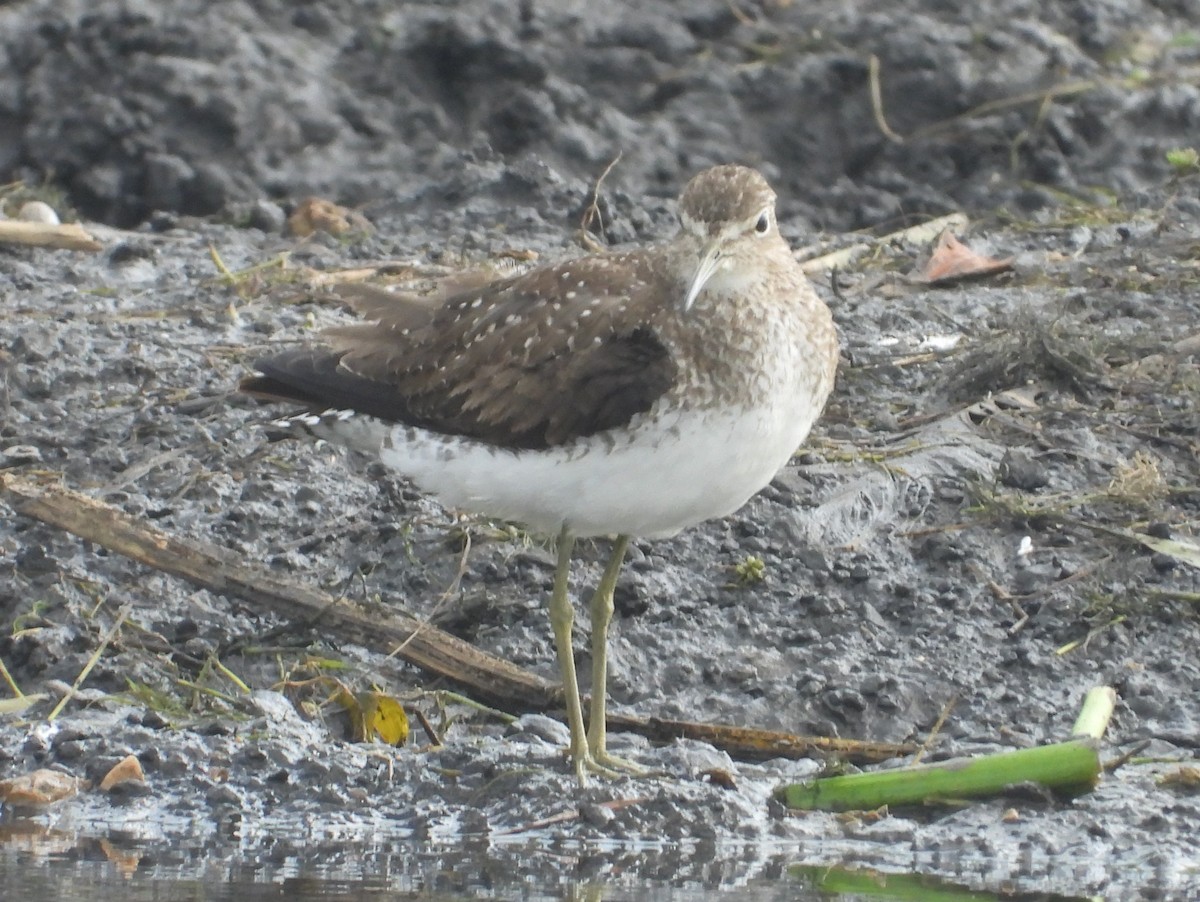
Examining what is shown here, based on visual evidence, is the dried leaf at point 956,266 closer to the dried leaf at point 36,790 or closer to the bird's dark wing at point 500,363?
the bird's dark wing at point 500,363

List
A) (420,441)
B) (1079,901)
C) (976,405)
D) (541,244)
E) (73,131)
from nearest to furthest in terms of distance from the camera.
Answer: (1079,901) < (420,441) < (976,405) < (541,244) < (73,131)

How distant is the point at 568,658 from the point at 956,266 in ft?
13.1

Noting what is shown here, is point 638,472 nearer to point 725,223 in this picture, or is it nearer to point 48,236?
point 725,223

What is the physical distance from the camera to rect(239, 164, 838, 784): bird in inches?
237

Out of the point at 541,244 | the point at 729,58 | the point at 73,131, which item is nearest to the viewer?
the point at 541,244

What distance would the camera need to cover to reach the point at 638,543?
25.0 ft

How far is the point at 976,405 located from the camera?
8.32 m

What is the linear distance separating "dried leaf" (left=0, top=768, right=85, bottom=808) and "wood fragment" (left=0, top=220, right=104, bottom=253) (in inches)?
182

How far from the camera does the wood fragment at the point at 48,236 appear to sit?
10195 millimetres

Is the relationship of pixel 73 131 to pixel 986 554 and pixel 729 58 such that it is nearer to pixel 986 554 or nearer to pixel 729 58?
pixel 729 58

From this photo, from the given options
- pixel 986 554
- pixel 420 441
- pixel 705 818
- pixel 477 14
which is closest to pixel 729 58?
Answer: pixel 477 14

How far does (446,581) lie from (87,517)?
51.3 inches

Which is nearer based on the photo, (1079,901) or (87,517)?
(1079,901)

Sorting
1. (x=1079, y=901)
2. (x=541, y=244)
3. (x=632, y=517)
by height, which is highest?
(x=541, y=244)
